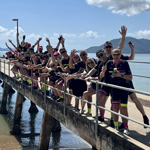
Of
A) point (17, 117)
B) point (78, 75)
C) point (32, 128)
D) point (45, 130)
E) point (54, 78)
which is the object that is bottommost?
point (32, 128)

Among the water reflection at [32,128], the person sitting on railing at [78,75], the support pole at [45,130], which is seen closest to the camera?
the person sitting on railing at [78,75]

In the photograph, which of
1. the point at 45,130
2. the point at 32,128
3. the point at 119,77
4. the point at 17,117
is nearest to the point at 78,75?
the point at 119,77

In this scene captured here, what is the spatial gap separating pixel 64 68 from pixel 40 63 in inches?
126

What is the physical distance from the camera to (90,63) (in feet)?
18.8

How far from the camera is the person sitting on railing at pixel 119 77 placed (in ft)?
15.5

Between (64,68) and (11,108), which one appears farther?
(11,108)

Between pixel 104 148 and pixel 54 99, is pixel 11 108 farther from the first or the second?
pixel 104 148

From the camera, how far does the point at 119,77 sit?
15.9ft

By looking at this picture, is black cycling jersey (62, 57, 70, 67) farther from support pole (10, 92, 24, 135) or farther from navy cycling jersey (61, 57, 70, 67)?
support pole (10, 92, 24, 135)

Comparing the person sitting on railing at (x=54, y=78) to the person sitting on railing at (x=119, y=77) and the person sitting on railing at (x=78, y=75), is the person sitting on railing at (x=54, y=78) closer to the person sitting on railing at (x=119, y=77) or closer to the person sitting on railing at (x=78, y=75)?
the person sitting on railing at (x=78, y=75)

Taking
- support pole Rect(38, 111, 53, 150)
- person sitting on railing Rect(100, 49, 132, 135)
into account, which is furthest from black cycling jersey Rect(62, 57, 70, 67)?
support pole Rect(38, 111, 53, 150)

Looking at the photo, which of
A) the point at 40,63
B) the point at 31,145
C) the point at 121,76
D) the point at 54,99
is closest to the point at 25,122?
the point at 31,145

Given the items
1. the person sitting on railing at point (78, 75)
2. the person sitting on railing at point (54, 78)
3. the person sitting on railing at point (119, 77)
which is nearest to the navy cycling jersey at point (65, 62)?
the person sitting on railing at point (54, 78)

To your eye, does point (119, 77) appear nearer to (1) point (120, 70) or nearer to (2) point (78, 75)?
(1) point (120, 70)
